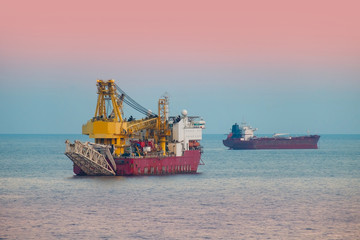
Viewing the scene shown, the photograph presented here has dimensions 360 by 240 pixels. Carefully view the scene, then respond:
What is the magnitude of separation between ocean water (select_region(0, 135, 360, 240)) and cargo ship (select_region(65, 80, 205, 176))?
2077 mm

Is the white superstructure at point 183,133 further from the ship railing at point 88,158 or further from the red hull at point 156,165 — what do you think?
the ship railing at point 88,158

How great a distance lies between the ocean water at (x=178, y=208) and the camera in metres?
45.0

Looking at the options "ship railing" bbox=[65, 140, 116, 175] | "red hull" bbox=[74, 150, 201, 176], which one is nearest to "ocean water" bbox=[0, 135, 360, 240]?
"ship railing" bbox=[65, 140, 116, 175]

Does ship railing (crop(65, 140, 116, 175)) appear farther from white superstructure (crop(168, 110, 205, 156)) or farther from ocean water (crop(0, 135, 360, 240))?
white superstructure (crop(168, 110, 205, 156))

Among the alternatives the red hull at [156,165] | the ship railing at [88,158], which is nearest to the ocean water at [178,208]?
the ship railing at [88,158]

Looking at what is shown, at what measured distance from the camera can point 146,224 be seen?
47.8 meters

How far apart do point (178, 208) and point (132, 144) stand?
1104 inches

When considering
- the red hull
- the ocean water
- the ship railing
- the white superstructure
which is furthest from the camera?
the white superstructure

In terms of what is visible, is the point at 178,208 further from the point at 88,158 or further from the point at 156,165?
the point at 156,165

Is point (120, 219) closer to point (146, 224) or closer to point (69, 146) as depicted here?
point (146, 224)

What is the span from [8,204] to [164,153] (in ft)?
96.3

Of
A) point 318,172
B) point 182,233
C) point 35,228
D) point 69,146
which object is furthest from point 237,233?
point 318,172

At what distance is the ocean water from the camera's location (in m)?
45.0

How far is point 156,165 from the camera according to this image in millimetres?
82375
